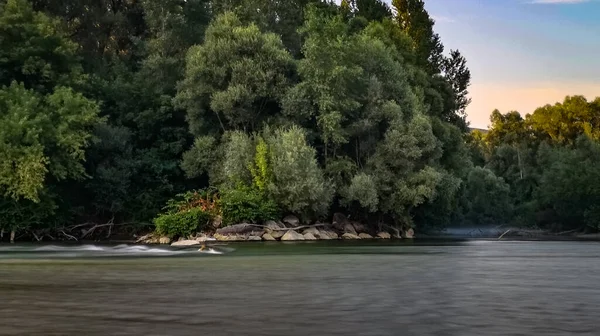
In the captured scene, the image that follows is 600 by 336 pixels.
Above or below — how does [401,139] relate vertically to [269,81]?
below

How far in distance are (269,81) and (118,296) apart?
118 feet

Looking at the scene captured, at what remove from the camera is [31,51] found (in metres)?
46.8

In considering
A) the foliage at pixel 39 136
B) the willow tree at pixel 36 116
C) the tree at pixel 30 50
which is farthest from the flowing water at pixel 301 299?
the tree at pixel 30 50

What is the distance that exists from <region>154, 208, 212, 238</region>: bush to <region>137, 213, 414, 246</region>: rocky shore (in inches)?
14.0

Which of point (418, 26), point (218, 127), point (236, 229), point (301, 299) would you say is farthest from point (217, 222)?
point (301, 299)

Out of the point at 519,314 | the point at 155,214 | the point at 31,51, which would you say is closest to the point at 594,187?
the point at 155,214

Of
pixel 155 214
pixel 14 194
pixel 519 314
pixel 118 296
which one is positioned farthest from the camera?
pixel 155 214

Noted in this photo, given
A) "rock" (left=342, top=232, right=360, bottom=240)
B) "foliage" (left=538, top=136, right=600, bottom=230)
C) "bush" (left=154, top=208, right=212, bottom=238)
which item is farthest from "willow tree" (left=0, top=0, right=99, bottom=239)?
"foliage" (left=538, top=136, right=600, bottom=230)

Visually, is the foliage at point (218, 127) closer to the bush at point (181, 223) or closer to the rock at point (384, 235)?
the bush at point (181, 223)

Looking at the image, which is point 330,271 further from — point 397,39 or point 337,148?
point 397,39

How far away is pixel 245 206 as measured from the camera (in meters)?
45.5

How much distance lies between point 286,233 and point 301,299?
33494mm

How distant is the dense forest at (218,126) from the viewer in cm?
4516

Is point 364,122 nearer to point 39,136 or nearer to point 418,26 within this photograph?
point 418,26
